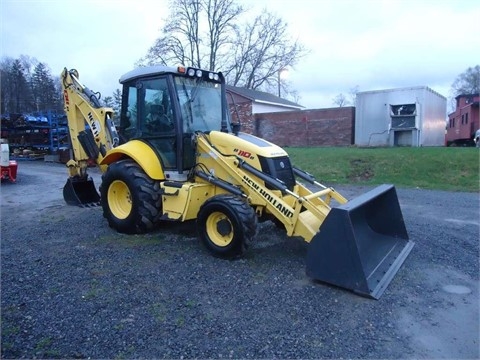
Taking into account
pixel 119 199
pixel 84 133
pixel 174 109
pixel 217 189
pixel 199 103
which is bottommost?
pixel 119 199

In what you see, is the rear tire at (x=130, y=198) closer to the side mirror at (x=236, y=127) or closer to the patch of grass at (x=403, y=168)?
the side mirror at (x=236, y=127)

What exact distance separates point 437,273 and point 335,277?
58.9 inches

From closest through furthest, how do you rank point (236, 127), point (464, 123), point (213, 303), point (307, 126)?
point (213, 303)
point (236, 127)
point (307, 126)
point (464, 123)

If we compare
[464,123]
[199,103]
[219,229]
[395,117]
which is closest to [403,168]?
[395,117]

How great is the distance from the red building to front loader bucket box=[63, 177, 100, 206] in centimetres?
2297

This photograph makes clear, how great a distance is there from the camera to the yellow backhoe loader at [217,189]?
410 centimetres

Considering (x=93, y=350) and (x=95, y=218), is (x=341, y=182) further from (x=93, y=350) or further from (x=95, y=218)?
(x=93, y=350)

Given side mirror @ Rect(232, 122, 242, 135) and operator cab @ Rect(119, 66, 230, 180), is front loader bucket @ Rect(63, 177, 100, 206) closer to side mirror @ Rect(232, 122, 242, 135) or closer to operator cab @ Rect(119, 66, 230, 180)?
operator cab @ Rect(119, 66, 230, 180)

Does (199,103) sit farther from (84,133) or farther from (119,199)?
(84,133)

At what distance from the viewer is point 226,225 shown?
4840 millimetres

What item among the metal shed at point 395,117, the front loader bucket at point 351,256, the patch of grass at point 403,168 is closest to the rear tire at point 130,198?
the front loader bucket at point 351,256

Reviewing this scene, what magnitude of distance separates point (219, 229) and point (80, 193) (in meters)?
4.34

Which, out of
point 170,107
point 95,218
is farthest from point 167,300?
point 95,218

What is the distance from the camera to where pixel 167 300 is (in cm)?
380
